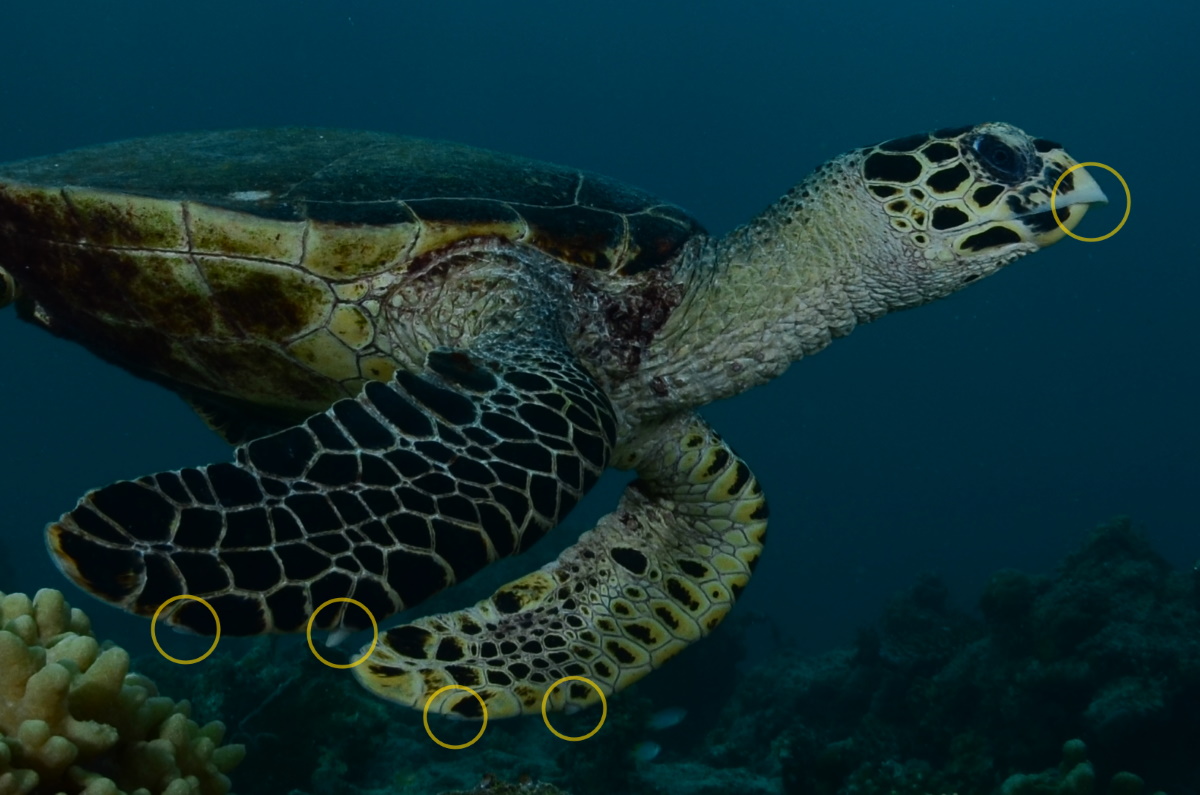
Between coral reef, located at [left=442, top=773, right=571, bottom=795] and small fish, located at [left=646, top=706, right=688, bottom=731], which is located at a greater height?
coral reef, located at [left=442, top=773, right=571, bottom=795]

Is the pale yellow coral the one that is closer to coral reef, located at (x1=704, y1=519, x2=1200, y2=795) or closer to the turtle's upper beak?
the turtle's upper beak

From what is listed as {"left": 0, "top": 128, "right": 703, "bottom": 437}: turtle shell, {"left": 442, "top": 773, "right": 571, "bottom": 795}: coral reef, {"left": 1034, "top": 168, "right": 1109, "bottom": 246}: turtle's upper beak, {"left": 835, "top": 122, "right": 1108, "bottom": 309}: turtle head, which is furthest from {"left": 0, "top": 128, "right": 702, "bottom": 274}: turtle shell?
{"left": 442, "top": 773, "right": 571, "bottom": 795}: coral reef

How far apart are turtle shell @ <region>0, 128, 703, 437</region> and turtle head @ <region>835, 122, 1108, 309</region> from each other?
947 millimetres

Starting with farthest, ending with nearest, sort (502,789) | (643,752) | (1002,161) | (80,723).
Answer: (643,752), (1002,161), (502,789), (80,723)

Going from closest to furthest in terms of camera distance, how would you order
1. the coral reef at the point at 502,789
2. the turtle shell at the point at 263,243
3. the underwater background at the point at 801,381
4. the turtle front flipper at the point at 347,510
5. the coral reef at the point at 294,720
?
1. the turtle front flipper at the point at 347,510
2. the coral reef at the point at 502,789
3. the turtle shell at the point at 263,243
4. the coral reef at the point at 294,720
5. the underwater background at the point at 801,381

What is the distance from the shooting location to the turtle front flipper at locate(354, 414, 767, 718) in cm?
279

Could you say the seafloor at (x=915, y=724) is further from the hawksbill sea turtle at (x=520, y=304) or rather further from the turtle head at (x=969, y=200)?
the turtle head at (x=969, y=200)

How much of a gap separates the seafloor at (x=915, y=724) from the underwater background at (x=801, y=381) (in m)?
0.04

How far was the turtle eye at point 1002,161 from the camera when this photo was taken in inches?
128

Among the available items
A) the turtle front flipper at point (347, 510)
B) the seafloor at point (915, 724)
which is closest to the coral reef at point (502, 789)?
the turtle front flipper at point (347, 510)

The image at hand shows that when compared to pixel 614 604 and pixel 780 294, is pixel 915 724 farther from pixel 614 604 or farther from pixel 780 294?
pixel 780 294

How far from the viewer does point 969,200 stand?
3270mm

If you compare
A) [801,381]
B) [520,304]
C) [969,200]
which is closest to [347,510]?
[520,304]

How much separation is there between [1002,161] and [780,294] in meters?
1.04
